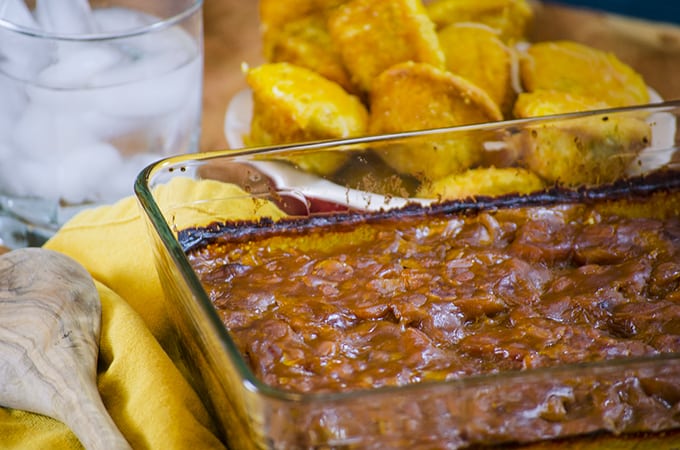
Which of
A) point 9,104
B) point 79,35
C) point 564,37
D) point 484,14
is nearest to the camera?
point 79,35

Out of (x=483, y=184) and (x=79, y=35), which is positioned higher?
(x=79, y=35)

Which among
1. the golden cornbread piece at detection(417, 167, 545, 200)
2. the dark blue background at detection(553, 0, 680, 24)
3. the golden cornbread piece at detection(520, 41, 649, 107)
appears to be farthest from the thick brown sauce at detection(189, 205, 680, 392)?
the dark blue background at detection(553, 0, 680, 24)

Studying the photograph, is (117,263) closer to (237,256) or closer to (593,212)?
(237,256)

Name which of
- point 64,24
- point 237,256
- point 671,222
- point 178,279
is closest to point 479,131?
point 671,222

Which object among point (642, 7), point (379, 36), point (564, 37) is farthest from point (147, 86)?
point (642, 7)

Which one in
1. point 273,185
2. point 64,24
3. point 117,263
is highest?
point 64,24

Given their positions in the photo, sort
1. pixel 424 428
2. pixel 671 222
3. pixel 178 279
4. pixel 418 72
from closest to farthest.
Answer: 1. pixel 424 428
2. pixel 178 279
3. pixel 671 222
4. pixel 418 72

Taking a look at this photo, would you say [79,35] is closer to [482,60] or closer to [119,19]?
[119,19]
